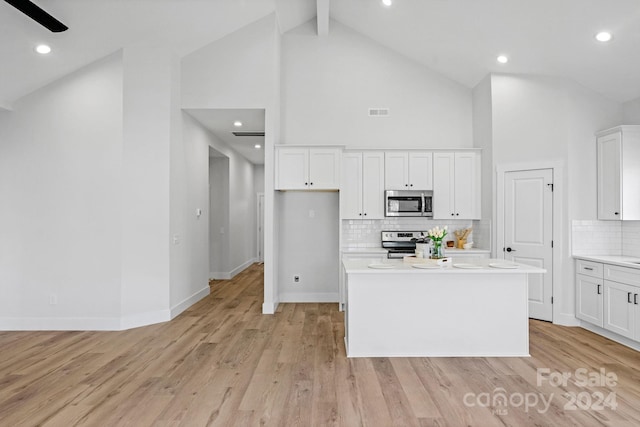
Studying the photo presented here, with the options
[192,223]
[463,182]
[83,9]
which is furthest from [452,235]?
[83,9]

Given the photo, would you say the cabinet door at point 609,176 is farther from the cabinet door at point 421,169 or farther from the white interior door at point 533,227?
the cabinet door at point 421,169

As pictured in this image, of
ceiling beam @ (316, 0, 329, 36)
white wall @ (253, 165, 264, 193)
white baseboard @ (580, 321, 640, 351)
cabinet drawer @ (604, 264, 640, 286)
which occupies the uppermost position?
ceiling beam @ (316, 0, 329, 36)

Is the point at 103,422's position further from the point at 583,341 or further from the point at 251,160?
the point at 251,160

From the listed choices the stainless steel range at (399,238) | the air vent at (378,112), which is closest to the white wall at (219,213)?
the air vent at (378,112)

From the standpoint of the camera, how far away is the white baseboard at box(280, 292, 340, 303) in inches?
237

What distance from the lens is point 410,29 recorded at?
532 centimetres

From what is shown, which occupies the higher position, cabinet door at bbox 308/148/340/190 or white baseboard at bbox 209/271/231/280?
cabinet door at bbox 308/148/340/190

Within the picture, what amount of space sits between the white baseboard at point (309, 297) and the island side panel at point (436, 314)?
7.73 ft

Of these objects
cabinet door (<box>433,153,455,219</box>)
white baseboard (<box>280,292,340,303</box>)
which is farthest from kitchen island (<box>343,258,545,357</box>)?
white baseboard (<box>280,292,340,303</box>)

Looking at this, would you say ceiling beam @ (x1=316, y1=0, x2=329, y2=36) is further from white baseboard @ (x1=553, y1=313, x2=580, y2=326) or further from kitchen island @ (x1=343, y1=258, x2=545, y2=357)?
white baseboard @ (x1=553, y1=313, x2=580, y2=326)

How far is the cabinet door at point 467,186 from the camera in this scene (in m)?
5.64

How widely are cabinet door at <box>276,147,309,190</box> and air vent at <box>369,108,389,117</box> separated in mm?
1337

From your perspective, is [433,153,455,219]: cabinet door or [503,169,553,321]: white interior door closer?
[503,169,553,321]: white interior door

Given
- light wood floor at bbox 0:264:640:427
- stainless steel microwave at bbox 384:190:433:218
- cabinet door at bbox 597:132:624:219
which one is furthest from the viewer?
stainless steel microwave at bbox 384:190:433:218
